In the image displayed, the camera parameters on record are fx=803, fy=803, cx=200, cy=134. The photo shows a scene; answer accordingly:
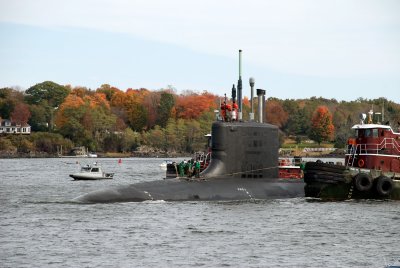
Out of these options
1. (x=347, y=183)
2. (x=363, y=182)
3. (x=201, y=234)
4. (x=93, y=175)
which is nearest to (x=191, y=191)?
(x=201, y=234)

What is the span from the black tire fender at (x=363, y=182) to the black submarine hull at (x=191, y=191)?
16.0ft

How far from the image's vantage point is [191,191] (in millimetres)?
45219

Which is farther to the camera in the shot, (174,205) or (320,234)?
(174,205)

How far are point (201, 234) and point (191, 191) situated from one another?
9261 mm

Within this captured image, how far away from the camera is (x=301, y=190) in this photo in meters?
51.1

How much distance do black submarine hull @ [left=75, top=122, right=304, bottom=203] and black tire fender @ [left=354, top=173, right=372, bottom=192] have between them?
3.98 m

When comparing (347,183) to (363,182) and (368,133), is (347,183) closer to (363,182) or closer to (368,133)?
(363,182)

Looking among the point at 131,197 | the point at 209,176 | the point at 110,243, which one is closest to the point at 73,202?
the point at 131,197

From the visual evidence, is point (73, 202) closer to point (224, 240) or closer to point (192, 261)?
point (224, 240)

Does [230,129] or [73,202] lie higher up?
[230,129]

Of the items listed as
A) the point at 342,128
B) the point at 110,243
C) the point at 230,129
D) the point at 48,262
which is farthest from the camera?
the point at 342,128

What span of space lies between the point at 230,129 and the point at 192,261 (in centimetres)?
1842

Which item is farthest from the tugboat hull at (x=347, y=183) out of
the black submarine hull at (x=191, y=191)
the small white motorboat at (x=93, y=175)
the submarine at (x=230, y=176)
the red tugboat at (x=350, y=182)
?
the small white motorboat at (x=93, y=175)

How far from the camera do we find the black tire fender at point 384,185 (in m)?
48.8
